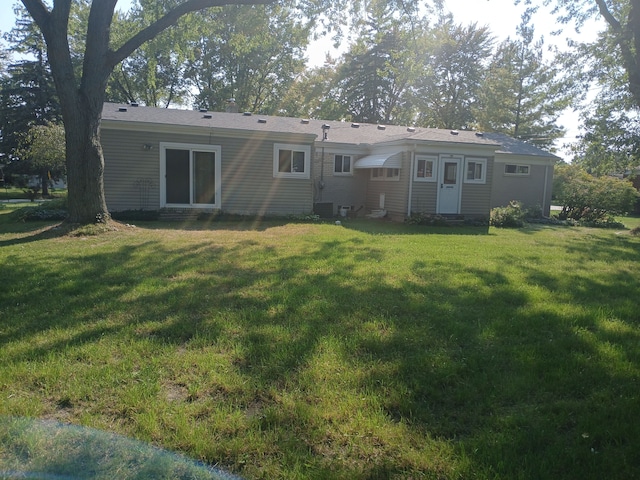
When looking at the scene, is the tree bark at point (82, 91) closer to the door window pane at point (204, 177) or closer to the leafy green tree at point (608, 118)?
the door window pane at point (204, 177)

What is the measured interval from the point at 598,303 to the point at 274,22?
14.2 metres

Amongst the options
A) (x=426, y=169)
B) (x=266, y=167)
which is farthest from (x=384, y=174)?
(x=266, y=167)

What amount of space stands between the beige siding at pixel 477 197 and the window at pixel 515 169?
505 cm

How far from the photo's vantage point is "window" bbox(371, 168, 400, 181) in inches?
627

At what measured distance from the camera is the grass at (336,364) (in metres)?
2.49

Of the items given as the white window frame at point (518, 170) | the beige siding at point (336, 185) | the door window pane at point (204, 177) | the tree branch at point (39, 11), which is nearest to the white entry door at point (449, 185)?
the beige siding at point (336, 185)

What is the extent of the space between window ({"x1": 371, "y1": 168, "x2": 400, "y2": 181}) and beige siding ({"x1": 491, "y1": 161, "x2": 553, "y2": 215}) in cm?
653

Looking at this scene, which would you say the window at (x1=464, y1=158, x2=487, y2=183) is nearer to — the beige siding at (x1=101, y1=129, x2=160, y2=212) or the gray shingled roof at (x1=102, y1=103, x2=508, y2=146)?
the gray shingled roof at (x1=102, y1=103, x2=508, y2=146)

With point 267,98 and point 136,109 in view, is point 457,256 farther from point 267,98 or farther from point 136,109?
point 267,98

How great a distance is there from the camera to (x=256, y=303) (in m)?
5.08

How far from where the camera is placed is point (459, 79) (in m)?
38.9

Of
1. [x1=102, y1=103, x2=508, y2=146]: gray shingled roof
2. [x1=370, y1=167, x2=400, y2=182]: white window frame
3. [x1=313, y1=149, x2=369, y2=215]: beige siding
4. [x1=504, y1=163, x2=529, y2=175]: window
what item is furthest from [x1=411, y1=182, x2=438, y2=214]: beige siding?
[x1=504, y1=163, x2=529, y2=175]: window

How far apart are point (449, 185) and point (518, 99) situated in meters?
24.8

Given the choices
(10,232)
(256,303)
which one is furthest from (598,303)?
(10,232)
